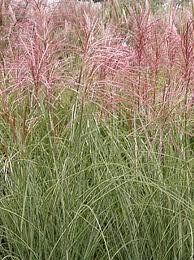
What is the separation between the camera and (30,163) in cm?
241

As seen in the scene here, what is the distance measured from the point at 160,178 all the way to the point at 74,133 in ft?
1.52

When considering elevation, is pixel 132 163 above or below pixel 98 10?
below

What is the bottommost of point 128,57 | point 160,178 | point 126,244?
point 126,244

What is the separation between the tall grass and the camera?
225cm

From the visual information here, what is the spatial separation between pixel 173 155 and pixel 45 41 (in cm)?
73

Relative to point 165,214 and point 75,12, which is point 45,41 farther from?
point 75,12

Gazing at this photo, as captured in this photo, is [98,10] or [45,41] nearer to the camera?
[45,41]

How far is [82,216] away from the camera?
2.27 metres

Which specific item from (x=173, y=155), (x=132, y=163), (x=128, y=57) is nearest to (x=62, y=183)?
(x=132, y=163)

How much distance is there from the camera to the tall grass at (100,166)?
2.25m

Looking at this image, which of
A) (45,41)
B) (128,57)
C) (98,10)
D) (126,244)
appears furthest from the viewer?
(98,10)

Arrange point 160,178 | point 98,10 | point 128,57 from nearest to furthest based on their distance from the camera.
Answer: point 160,178, point 128,57, point 98,10

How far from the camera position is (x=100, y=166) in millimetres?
2443

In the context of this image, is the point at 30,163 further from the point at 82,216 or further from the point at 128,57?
the point at 128,57
